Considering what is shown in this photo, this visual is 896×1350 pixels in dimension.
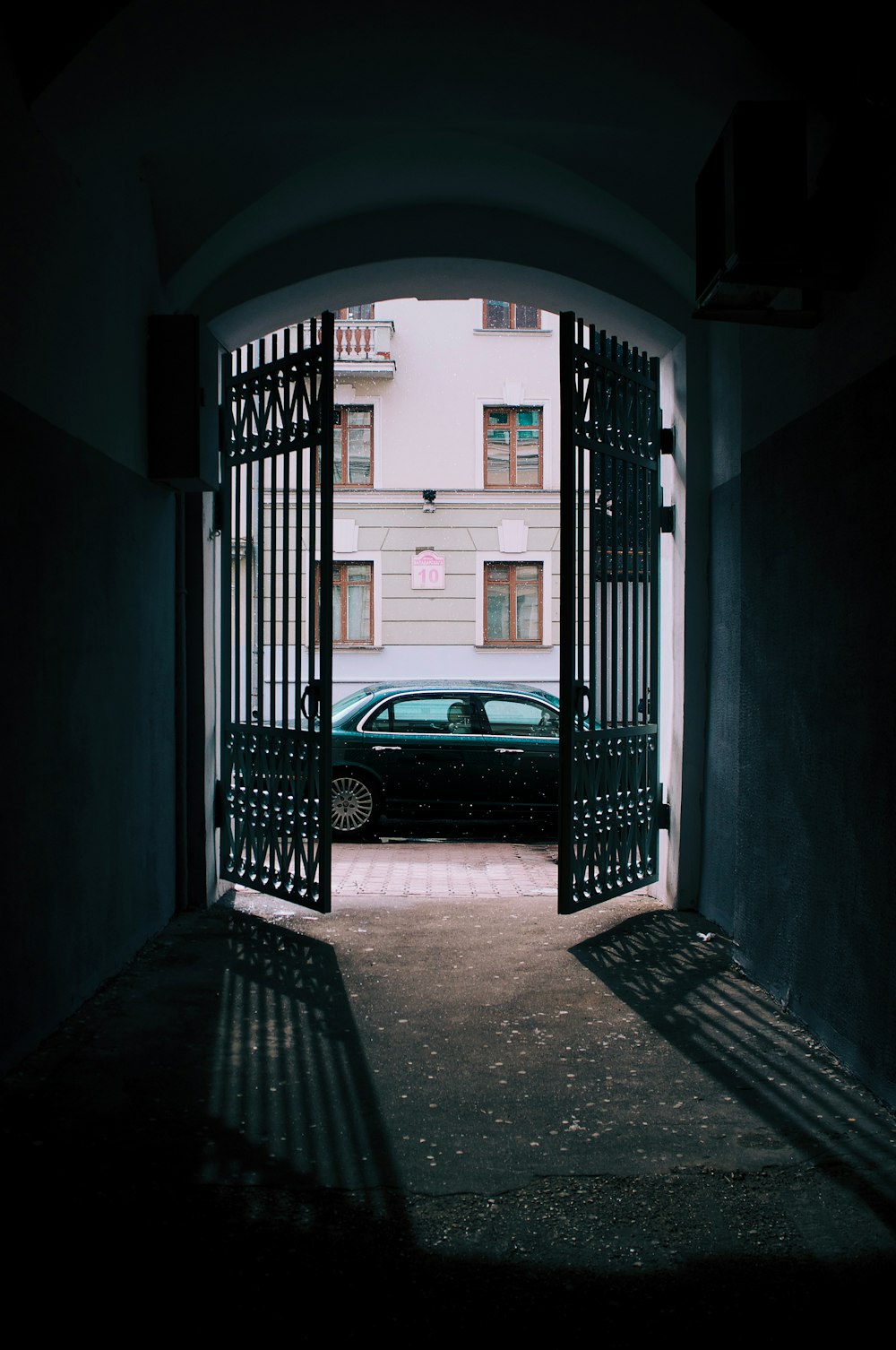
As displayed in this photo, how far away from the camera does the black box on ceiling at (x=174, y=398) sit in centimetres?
641

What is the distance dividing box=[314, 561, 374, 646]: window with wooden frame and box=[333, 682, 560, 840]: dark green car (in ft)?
29.6

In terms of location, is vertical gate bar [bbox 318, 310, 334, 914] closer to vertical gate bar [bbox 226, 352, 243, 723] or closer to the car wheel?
vertical gate bar [bbox 226, 352, 243, 723]

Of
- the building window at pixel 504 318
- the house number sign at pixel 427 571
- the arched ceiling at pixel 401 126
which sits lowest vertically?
the house number sign at pixel 427 571

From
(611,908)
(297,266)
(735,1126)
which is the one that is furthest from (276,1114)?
(297,266)

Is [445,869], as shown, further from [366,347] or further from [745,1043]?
[366,347]

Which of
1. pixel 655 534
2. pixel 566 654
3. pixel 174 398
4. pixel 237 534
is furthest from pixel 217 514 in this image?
pixel 655 534

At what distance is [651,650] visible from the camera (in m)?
7.59

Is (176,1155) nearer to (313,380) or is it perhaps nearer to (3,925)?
(3,925)

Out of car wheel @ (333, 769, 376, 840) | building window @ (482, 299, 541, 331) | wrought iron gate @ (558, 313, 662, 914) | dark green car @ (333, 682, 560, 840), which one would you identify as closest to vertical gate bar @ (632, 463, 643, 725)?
wrought iron gate @ (558, 313, 662, 914)

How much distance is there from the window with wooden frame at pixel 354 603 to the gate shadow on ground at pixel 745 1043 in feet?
44.2

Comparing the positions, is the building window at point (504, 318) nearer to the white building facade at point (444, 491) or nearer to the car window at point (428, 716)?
the white building facade at point (444, 491)

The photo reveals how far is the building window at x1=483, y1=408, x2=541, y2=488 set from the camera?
67.2ft

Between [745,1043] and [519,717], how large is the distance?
21.5 feet

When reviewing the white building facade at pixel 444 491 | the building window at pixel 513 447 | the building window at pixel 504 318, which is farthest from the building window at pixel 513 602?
the building window at pixel 504 318
